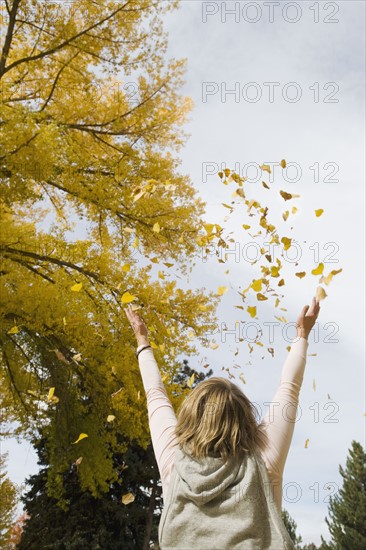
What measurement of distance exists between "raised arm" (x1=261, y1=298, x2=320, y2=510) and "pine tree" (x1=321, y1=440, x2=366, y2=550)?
18.3m

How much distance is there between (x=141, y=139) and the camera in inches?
324

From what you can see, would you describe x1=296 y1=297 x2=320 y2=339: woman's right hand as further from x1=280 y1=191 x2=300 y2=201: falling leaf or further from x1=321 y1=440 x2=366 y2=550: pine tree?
x1=321 y1=440 x2=366 y2=550: pine tree

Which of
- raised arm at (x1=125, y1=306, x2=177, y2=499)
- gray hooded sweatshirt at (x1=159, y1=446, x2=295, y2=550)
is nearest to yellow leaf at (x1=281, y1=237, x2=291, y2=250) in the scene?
raised arm at (x1=125, y1=306, x2=177, y2=499)

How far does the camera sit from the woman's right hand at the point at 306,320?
208 cm

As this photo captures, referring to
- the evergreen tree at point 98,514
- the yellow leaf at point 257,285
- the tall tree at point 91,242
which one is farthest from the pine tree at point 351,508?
the yellow leaf at point 257,285

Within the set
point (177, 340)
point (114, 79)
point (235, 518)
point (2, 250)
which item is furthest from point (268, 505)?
point (114, 79)

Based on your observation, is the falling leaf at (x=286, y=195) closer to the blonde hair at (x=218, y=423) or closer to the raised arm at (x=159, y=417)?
the raised arm at (x=159, y=417)

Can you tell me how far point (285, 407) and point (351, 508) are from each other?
19321mm

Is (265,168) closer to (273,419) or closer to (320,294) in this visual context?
(320,294)

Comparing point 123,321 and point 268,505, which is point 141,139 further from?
point 268,505

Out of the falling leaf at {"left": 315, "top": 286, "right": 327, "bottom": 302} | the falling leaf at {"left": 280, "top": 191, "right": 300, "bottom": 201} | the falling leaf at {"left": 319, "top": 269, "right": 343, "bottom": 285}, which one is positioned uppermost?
the falling leaf at {"left": 280, "top": 191, "right": 300, "bottom": 201}

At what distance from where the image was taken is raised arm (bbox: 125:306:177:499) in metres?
1.70

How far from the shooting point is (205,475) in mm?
1528

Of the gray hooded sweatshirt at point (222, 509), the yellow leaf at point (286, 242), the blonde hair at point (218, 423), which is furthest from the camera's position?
the yellow leaf at point (286, 242)
